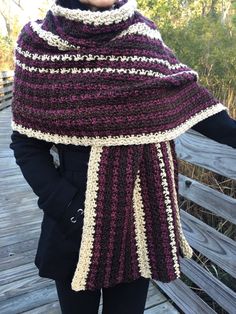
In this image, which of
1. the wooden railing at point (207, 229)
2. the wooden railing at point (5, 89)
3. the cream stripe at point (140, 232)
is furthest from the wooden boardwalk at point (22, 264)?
Result: the wooden railing at point (5, 89)

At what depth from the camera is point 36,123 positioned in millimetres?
1288

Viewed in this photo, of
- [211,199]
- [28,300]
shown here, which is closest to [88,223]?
[211,199]

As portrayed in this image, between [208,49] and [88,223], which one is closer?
[88,223]

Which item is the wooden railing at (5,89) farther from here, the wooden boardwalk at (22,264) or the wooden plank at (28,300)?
the wooden plank at (28,300)

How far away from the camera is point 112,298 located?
55.4 inches

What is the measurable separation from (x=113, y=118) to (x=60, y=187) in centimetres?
28

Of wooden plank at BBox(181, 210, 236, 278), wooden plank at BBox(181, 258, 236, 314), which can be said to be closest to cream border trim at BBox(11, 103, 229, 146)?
wooden plank at BBox(181, 210, 236, 278)

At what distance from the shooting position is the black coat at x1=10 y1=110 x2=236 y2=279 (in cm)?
127

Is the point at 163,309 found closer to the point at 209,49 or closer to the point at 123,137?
the point at 123,137

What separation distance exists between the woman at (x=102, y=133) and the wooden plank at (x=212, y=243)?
57 cm

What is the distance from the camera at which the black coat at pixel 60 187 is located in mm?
1271

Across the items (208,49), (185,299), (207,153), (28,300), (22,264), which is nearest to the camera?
(207,153)

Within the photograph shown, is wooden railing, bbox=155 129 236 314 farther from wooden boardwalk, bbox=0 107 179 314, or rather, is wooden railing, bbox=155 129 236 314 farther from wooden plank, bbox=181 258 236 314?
wooden boardwalk, bbox=0 107 179 314

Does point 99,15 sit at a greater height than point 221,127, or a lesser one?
greater
